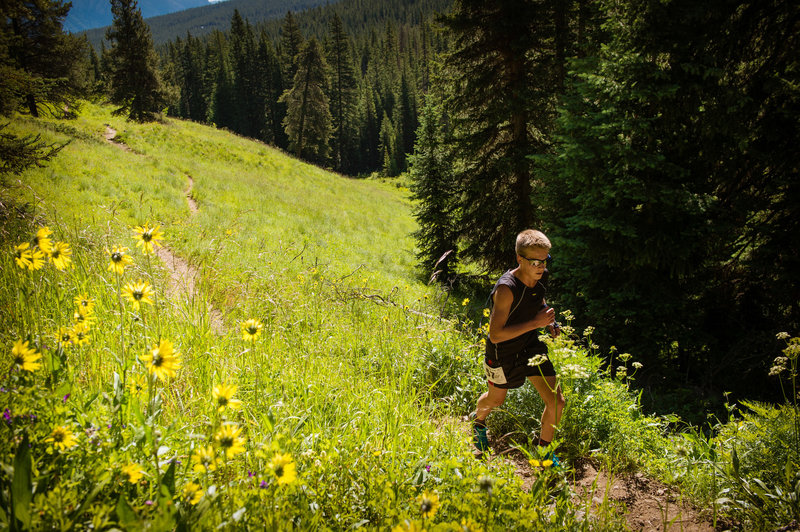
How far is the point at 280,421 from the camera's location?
7.77ft

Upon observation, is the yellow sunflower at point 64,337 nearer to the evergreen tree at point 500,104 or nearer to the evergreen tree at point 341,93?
the evergreen tree at point 500,104

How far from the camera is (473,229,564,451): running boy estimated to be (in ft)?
9.62

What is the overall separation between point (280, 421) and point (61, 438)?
1.14m

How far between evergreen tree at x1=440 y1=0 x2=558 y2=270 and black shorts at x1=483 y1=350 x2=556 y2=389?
6.49 m

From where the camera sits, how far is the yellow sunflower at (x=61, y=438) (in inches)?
55.0

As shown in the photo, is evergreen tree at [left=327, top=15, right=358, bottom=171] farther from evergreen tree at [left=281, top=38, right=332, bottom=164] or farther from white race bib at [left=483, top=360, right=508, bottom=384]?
white race bib at [left=483, top=360, right=508, bottom=384]

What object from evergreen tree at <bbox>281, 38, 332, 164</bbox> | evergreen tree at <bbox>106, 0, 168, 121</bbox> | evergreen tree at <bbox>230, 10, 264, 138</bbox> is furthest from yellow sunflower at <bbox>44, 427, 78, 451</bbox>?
evergreen tree at <bbox>230, 10, 264, 138</bbox>

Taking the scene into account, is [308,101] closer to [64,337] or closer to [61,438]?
[64,337]

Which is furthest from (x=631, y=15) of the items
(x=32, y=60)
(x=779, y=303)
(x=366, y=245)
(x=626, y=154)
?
(x=32, y=60)

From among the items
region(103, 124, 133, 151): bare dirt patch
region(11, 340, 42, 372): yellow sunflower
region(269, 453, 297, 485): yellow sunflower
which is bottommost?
region(269, 453, 297, 485): yellow sunflower

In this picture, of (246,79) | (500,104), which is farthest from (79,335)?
(246,79)

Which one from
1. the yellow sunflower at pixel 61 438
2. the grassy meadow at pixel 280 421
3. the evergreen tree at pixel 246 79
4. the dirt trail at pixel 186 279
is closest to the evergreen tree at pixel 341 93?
the evergreen tree at pixel 246 79

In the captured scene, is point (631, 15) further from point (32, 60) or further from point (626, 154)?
point (32, 60)

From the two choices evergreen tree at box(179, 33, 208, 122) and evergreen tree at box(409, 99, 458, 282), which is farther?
evergreen tree at box(179, 33, 208, 122)
